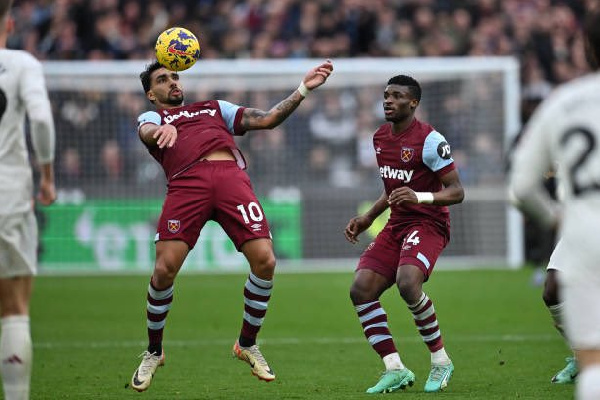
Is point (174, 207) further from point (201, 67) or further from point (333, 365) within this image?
point (201, 67)

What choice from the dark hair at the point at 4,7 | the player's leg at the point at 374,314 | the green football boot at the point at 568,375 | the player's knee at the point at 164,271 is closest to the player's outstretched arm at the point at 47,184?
the dark hair at the point at 4,7

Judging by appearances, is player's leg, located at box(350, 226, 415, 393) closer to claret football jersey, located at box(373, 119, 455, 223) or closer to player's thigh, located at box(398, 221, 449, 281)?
player's thigh, located at box(398, 221, 449, 281)

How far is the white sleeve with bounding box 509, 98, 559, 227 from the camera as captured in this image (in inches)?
199

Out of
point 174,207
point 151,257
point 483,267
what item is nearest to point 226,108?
point 174,207

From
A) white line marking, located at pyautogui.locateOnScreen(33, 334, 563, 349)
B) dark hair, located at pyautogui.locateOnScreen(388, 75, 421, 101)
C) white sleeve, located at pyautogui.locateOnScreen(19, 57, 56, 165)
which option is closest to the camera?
white sleeve, located at pyautogui.locateOnScreen(19, 57, 56, 165)

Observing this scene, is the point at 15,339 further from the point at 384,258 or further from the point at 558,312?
the point at 558,312

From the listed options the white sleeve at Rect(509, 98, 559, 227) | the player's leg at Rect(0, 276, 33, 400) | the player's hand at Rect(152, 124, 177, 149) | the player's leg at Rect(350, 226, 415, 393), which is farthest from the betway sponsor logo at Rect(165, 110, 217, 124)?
the white sleeve at Rect(509, 98, 559, 227)

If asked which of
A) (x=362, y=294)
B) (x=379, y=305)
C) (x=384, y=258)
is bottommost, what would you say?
(x=379, y=305)

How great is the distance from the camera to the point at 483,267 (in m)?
22.5

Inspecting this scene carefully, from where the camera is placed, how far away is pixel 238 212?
8.98m

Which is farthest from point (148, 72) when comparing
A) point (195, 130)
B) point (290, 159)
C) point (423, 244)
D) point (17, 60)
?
point (290, 159)

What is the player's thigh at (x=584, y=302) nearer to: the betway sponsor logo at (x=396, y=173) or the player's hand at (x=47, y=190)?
the player's hand at (x=47, y=190)

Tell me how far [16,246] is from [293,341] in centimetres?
666

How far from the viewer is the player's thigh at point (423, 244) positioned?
9.09m
